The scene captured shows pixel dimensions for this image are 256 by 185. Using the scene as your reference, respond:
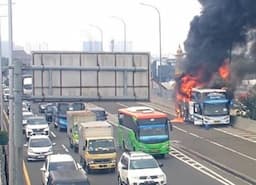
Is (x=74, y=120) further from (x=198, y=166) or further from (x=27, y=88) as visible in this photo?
(x=198, y=166)

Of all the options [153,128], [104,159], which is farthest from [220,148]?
[104,159]

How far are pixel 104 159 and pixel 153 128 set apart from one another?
5531 millimetres

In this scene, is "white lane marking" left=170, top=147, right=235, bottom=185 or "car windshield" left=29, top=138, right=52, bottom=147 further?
"car windshield" left=29, top=138, right=52, bottom=147

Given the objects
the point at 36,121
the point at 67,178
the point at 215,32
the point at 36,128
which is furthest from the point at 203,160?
the point at 215,32

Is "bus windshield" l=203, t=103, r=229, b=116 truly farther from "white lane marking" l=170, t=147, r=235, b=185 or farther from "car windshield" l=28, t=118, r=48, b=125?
"car windshield" l=28, t=118, r=48, b=125

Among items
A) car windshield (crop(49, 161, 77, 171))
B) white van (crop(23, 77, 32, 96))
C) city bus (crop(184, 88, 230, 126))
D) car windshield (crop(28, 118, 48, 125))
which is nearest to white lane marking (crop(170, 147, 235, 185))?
car windshield (crop(49, 161, 77, 171))

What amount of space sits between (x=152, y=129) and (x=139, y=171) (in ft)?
30.8

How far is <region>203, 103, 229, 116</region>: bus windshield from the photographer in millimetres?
53188

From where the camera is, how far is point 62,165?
28.5 m

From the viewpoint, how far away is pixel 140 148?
3741 centimetres

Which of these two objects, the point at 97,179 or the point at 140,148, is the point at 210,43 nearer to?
the point at 140,148

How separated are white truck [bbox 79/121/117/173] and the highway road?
48 cm

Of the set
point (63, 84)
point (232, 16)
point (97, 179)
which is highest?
point (232, 16)

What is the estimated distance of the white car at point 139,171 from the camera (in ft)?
91.8
